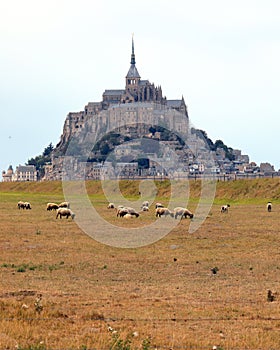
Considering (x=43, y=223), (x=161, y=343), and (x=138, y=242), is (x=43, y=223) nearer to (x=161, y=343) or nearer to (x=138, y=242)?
(x=138, y=242)

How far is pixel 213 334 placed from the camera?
14.3m

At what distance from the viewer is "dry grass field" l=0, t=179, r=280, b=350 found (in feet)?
45.0

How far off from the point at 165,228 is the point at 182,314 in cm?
2440

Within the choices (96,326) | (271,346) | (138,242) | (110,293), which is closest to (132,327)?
(96,326)

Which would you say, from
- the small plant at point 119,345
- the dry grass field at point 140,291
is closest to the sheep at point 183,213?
the dry grass field at point 140,291

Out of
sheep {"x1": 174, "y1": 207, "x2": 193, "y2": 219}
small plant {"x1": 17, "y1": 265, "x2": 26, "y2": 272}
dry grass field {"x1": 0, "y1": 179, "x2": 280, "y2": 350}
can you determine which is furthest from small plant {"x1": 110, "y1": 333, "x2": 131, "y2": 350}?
sheep {"x1": 174, "y1": 207, "x2": 193, "y2": 219}

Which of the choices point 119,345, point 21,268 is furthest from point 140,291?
point 119,345

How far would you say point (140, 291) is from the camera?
19.6 meters

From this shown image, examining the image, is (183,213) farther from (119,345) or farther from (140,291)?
(119,345)

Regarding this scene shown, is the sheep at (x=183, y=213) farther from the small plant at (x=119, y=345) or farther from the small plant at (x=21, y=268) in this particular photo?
the small plant at (x=119, y=345)

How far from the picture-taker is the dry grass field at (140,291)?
13.7m

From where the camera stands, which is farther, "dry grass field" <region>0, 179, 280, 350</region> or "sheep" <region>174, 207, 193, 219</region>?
A: "sheep" <region>174, 207, 193, 219</region>

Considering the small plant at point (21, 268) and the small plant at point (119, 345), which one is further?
the small plant at point (21, 268)

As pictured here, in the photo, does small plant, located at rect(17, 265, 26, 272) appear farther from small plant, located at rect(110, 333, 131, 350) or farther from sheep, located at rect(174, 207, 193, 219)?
sheep, located at rect(174, 207, 193, 219)
